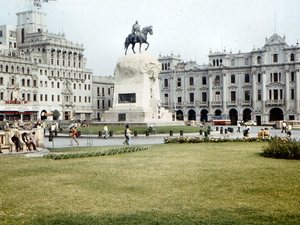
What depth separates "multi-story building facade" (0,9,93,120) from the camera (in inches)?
3538

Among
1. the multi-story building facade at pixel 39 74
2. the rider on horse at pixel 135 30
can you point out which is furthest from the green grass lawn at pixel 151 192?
the multi-story building facade at pixel 39 74

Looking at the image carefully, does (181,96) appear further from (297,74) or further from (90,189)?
(90,189)

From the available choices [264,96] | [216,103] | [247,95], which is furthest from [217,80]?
[264,96]

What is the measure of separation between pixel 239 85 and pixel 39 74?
42.3 metres

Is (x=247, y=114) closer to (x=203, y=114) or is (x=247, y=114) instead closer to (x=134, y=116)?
(x=203, y=114)

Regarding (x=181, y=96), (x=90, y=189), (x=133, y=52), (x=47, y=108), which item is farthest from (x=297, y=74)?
(x=90, y=189)

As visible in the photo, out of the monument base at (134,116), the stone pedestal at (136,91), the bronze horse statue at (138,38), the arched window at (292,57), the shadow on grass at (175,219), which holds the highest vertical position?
the arched window at (292,57)

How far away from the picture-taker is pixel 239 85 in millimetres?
96000

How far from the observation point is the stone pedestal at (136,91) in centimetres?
5178

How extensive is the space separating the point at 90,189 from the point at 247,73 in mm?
85359

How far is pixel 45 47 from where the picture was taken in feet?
324

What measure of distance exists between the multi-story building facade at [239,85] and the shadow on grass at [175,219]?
81.7 metres

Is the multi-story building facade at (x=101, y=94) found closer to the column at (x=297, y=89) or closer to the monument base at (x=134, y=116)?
the column at (x=297, y=89)

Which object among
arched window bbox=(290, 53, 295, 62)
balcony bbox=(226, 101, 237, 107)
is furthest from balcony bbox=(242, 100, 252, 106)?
arched window bbox=(290, 53, 295, 62)
